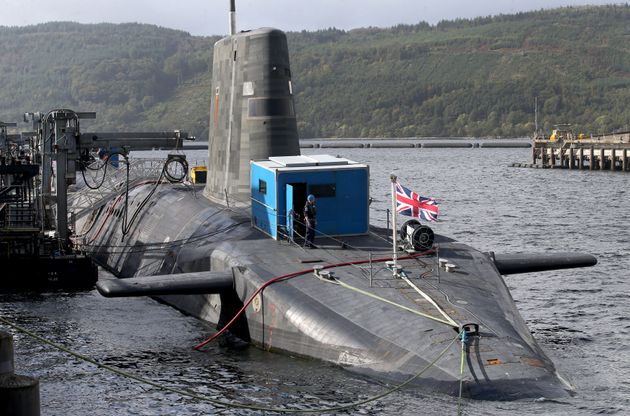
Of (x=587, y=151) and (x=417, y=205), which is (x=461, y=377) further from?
(x=587, y=151)

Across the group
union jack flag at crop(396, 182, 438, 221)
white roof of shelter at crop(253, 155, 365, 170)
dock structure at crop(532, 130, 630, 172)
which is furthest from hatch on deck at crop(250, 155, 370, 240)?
dock structure at crop(532, 130, 630, 172)

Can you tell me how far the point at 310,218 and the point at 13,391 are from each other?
1321 cm

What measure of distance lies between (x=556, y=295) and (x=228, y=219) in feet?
39.7

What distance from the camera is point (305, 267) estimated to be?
1041 inches

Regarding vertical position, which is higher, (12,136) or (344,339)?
(12,136)

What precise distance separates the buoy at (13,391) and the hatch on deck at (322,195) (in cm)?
1306

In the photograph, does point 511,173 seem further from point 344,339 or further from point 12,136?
point 344,339

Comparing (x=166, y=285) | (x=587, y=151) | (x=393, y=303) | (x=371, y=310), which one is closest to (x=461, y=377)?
(x=393, y=303)

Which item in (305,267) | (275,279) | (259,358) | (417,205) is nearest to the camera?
(259,358)

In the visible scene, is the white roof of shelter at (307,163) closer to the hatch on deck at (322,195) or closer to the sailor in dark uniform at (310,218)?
the hatch on deck at (322,195)

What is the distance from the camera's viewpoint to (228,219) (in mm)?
32688

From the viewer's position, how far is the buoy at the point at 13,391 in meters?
16.0

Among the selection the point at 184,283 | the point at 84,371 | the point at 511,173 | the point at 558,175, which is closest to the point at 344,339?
the point at 184,283

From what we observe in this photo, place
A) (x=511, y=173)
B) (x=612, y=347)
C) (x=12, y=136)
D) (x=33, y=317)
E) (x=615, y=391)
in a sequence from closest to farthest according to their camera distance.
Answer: (x=615, y=391)
(x=612, y=347)
(x=33, y=317)
(x=12, y=136)
(x=511, y=173)
